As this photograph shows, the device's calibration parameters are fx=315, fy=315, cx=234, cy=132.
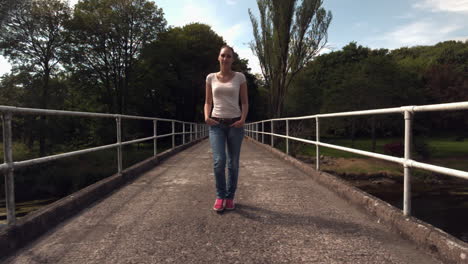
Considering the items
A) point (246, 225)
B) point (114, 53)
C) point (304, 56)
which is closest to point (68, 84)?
point (114, 53)

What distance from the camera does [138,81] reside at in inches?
1196

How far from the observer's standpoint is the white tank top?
10.8ft

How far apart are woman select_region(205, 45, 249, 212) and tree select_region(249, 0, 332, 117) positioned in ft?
49.5

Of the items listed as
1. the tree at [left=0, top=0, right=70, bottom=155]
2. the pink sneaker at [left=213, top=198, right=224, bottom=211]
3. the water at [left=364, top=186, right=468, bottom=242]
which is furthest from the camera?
the tree at [left=0, top=0, right=70, bottom=155]

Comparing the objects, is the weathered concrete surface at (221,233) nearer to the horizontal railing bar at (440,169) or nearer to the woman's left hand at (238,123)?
the horizontal railing bar at (440,169)

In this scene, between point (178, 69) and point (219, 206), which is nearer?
point (219, 206)

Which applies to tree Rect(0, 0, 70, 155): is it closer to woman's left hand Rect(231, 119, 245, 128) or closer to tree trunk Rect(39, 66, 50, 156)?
tree trunk Rect(39, 66, 50, 156)

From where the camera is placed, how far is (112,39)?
89.1 feet

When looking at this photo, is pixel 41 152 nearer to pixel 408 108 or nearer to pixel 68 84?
pixel 68 84

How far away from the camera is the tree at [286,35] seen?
17328mm

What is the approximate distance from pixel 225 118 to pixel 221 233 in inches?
47.4

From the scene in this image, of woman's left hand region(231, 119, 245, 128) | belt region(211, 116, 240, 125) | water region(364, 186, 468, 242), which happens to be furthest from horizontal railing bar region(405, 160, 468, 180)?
water region(364, 186, 468, 242)

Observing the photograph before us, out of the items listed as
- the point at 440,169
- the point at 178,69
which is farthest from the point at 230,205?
the point at 178,69

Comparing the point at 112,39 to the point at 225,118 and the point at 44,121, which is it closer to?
the point at 44,121
